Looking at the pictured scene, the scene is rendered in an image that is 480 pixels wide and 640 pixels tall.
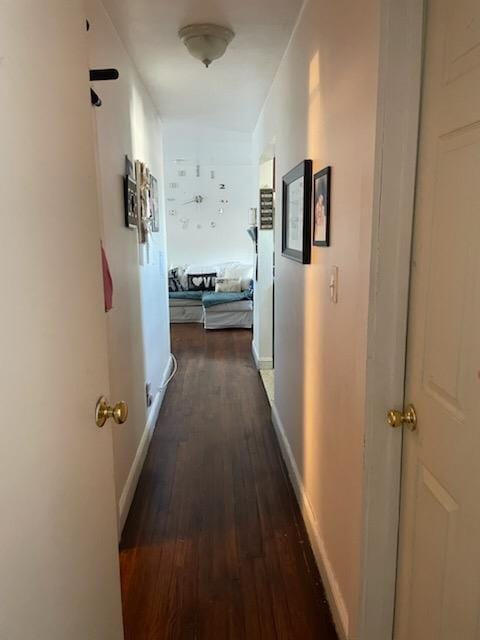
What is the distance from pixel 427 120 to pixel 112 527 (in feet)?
4.25

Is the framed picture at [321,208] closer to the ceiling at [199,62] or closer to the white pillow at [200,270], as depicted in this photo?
the ceiling at [199,62]

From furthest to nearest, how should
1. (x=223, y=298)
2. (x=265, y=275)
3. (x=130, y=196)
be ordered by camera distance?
(x=223, y=298)
(x=265, y=275)
(x=130, y=196)

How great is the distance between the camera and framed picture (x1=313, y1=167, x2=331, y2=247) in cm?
166

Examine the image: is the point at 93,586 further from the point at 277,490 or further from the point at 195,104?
the point at 195,104

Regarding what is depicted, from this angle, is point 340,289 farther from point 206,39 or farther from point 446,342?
point 206,39

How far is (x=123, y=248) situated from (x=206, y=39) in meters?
1.11

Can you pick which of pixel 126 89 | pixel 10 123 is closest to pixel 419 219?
pixel 10 123

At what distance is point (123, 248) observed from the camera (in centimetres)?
235

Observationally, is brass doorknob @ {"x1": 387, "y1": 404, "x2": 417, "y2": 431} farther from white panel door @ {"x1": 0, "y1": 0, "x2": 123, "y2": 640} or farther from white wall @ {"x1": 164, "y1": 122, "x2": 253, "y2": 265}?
white wall @ {"x1": 164, "y1": 122, "x2": 253, "y2": 265}

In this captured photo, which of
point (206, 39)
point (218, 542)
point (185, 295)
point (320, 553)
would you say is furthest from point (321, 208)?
point (185, 295)

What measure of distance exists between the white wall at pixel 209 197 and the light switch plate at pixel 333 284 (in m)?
6.16

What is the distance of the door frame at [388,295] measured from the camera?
1076 millimetres

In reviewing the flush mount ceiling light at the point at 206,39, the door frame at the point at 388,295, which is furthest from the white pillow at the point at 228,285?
the door frame at the point at 388,295

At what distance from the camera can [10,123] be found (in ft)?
2.24
